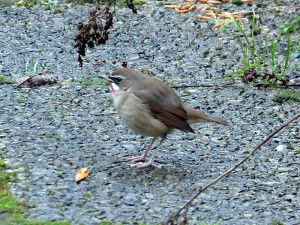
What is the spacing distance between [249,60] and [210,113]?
1.54 m

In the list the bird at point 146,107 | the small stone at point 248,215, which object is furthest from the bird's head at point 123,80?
the small stone at point 248,215

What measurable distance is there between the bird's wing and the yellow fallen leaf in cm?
63

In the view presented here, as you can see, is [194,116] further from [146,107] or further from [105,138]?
[105,138]

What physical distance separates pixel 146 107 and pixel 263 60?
3.04 m

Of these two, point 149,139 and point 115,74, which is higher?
point 115,74

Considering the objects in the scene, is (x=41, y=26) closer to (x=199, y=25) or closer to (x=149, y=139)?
(x=199, y=25)

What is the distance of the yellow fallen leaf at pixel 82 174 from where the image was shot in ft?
19.1

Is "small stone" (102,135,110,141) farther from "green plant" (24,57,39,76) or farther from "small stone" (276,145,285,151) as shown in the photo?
"green plant" (24,57,39,76)

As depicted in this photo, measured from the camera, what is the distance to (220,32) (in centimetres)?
955

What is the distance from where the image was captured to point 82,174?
5.87 meters

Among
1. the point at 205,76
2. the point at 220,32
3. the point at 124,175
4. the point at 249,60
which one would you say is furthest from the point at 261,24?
the point at 124,175

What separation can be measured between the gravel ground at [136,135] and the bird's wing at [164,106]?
13.1 inches

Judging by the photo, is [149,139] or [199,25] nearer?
[149,139]

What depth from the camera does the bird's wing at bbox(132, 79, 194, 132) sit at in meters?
6.07
